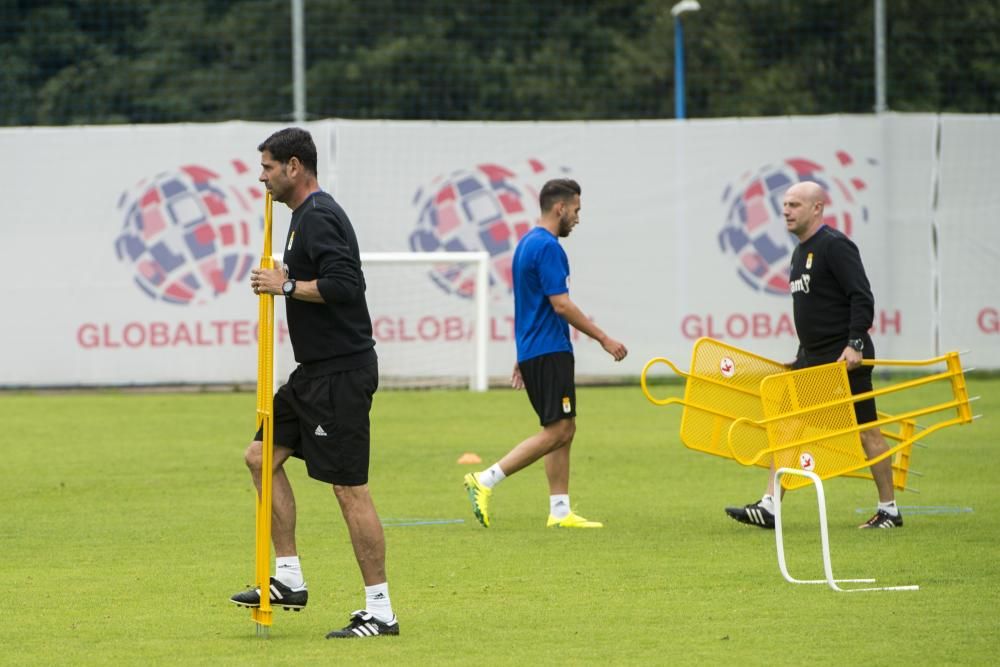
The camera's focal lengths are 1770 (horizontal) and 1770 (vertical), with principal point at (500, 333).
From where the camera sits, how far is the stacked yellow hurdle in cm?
934

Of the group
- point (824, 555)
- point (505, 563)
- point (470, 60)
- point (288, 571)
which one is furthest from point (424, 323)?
point (470, 60)

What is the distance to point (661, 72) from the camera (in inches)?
1501

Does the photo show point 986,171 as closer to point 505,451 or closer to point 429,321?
point 429,321

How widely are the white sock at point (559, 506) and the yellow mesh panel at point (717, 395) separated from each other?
1145 mm

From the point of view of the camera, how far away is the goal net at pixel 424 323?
70.5ft

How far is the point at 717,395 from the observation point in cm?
1021

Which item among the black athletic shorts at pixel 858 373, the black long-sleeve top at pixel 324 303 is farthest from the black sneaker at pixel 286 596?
the black athletic shorts at pixel 858 373

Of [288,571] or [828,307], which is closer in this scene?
[288,571]

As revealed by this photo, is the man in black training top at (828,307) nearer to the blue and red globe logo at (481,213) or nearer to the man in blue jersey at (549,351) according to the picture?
the man in blue jersey at (549,351)

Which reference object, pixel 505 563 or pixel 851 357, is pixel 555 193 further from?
pixel 505 563

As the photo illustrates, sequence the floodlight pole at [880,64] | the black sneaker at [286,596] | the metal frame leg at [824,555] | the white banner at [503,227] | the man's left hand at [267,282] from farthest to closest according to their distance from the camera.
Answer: the floodlight pole at [880,64]
the white banner at [503,227]
the metal frame leg at [824,555]
the black sneaker at [286,596]
the man's left hand at [267,282]

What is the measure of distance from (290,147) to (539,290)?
13.2ft

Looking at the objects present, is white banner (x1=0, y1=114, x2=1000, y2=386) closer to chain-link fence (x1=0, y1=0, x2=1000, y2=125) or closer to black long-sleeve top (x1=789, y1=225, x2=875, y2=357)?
chain-link fence (x1=0, y1=0, x2=1000, y2=125)

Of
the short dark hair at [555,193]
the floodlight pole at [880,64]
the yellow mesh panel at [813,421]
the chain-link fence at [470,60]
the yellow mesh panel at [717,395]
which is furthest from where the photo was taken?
the chain-link fence at [470,60]
